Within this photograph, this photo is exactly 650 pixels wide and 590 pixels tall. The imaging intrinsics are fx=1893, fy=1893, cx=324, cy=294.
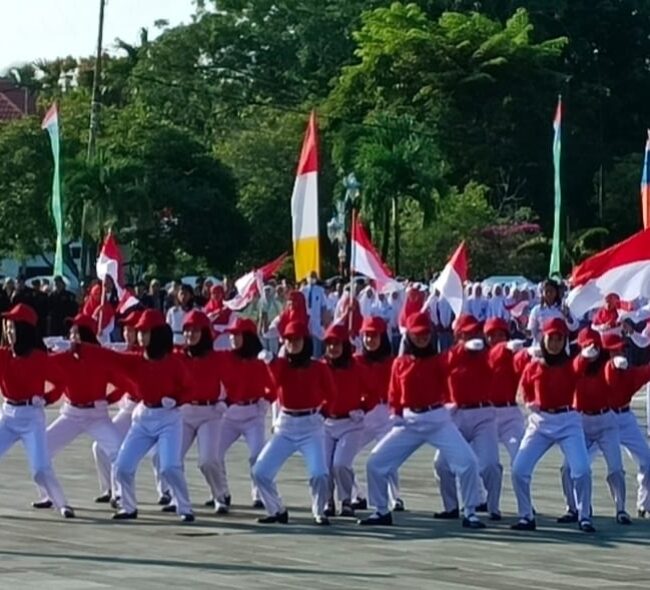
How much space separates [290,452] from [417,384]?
1238 millimetres

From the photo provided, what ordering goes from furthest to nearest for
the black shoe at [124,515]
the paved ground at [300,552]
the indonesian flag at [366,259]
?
the indonesian flag at [366,259]
the black shoe at [124,515]
the paved ground at [300,552]

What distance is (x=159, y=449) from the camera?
16094 millimetres

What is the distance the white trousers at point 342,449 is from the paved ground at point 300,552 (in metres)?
0.42

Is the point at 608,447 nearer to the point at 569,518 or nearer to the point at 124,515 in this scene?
the point at 569,518

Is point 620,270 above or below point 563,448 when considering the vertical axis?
above

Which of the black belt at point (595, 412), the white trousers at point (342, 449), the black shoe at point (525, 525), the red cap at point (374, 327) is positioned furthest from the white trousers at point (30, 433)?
the black belt at point (595, 412)

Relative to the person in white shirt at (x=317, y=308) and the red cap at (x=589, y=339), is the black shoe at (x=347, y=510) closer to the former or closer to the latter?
the red cap at (x=589, y=339)

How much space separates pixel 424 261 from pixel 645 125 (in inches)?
786

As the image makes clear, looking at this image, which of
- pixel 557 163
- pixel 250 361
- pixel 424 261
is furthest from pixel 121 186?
pixel 250 361

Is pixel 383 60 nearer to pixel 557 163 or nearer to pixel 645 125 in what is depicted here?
pixel 645 125

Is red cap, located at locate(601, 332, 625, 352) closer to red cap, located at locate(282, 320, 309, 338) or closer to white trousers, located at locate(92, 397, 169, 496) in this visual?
red cap, located at locate(282, 320, 309, 338)

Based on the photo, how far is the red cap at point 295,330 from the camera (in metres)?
16.1

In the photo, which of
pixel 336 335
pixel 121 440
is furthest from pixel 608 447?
pixel 121 440

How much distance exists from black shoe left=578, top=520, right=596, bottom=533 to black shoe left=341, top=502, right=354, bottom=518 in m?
2.08
